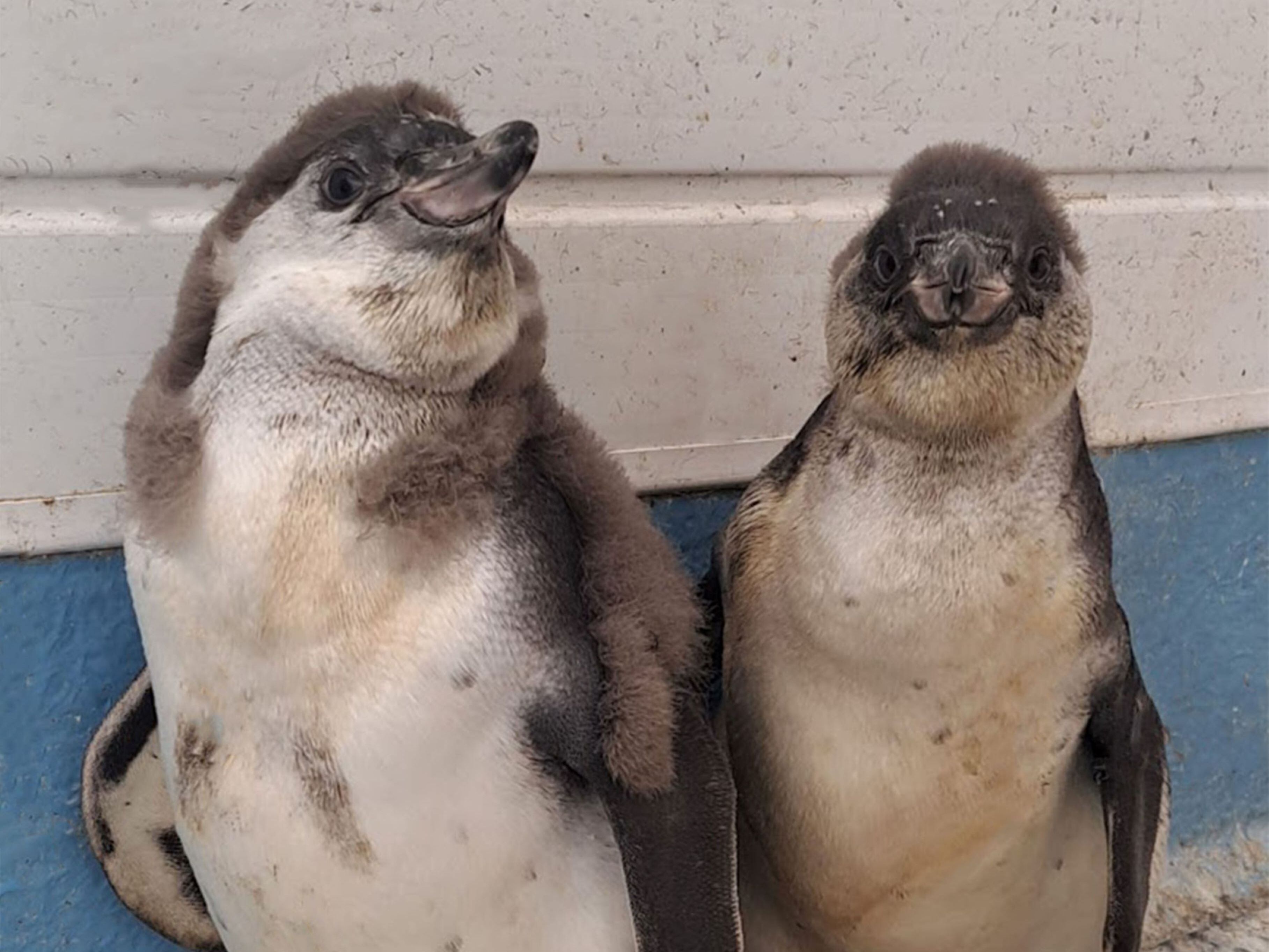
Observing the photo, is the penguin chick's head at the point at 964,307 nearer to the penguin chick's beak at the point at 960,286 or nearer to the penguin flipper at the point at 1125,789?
the penguin chick's beak at the point at 960,286

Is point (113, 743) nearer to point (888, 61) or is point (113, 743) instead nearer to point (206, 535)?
point (206, 535)

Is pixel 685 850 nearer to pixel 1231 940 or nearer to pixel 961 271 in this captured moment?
pixel 961 271

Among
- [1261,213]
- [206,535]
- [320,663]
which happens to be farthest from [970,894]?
[1261,213]

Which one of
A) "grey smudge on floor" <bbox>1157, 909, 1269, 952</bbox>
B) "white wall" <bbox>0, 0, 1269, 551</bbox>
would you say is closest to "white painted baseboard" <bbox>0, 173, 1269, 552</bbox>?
"white wall" <bbox>0, 0, 1269, 551</bbox>

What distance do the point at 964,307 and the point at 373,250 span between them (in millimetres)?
463

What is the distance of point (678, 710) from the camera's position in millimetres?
1082

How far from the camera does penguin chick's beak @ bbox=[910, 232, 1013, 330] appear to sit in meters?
1.11

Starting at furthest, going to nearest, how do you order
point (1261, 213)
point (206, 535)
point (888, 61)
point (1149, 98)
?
point (1261, 213) → point (1149, 98) → point (888, 61) → point (206, 535)

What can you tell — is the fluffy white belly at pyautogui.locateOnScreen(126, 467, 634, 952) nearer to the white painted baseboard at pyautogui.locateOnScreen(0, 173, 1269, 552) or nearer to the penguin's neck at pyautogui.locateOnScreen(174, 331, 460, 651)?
the penguin's neck at pyautogui.locateOnScreen(174, 331, 460, 651)

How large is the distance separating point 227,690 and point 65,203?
503 mm

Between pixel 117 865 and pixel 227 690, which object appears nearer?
pixel 227 690

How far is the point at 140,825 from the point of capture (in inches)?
50.4

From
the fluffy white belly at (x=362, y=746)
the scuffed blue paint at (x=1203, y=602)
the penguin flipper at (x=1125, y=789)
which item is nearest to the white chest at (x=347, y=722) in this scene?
the fluffy white belly at (x=362, y=746)

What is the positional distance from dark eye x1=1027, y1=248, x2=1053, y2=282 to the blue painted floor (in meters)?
0.54
